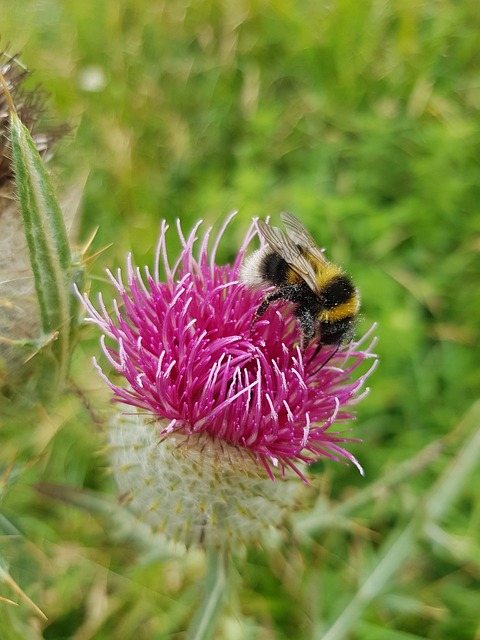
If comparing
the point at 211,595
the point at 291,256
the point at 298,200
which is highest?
the point at 291,256

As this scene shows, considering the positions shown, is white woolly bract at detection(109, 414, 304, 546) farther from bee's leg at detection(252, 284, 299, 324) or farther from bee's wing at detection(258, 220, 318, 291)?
bee's wing at detection(258, 220, 318, 291)

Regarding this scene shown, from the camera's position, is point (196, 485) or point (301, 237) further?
point (301, 237)

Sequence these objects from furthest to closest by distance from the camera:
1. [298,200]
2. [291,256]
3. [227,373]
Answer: [298,200] → [291,256] → [227,373]

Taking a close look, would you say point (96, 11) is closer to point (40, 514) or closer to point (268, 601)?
point (40, 514)

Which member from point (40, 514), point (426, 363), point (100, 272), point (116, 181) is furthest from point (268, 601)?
point (116, 181)

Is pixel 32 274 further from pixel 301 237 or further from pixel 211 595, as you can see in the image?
pixel 211 595

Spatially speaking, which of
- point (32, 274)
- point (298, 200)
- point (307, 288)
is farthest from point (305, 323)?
point (298, 200)

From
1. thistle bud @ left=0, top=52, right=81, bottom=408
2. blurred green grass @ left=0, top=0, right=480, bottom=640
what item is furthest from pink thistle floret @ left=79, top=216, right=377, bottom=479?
blurred green grass @ left=0, top=0, right=480, bottom=640

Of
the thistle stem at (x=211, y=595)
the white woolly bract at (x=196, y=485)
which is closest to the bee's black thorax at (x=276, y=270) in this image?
the white woolly bract at (x=196, y=485)
